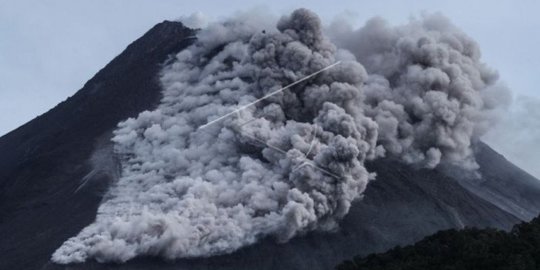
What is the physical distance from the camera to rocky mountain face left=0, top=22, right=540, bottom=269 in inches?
2906

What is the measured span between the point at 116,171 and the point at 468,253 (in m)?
39.2

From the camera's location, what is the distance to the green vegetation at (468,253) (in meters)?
57.2

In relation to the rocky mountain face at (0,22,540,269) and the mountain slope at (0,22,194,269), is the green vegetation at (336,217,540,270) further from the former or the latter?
the mountain slope at (0,22,194,269)

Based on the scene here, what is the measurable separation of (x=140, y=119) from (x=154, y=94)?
8080 mm

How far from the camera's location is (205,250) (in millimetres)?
73250

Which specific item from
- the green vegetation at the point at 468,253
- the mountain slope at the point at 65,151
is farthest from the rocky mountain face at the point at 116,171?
the green vegetation at the point at 468,253

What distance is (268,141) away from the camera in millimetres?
83750

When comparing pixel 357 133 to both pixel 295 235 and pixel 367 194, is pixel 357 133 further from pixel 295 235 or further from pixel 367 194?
pixel 295 235

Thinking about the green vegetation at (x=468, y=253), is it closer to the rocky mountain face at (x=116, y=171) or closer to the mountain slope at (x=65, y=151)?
the rocky mountain face at (x=116, y=171)

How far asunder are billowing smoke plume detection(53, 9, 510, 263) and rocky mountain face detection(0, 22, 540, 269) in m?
1.50

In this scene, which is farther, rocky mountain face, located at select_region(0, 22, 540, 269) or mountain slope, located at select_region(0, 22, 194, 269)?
mountain slope, located at select_region(0, 22, 194, 269)

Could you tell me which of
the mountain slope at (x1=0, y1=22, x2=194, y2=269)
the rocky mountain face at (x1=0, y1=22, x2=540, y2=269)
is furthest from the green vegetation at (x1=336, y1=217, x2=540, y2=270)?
the mountain slope at (x1=0, y1=22, x2=194, y2=269)

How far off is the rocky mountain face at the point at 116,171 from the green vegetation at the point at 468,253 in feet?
34.9

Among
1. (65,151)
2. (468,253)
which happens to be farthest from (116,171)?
(468,253)
